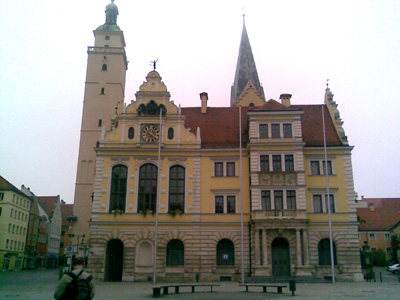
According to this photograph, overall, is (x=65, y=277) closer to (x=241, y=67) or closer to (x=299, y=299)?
(x=299, y=299)

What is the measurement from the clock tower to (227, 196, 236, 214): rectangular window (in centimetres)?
2018

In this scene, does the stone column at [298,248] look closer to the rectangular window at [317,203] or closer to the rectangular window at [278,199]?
the rectangular window at [278,199]

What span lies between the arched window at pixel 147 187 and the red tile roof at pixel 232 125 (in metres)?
5.65

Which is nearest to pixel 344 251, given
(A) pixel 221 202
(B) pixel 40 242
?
(A) pixel 221 202

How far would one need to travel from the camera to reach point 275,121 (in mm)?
38844

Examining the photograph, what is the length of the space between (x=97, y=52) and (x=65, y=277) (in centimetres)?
5465

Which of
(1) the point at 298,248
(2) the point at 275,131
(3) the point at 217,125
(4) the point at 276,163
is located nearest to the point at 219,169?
(4) the point at 276,163

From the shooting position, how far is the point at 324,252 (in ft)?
120

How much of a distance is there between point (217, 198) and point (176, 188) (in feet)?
13.1

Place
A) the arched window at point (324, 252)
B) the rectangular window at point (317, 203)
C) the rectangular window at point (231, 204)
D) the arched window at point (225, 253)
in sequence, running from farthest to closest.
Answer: the rectangular window at point (231, 204), the rectangular window at point (317, 203), the arched window at point (225, 253), the arched window at point (324, 252)

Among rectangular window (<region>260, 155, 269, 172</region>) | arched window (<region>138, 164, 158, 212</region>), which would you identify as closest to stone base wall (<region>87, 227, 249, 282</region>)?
arched window (<region>138, 164, 158, 212</region>)

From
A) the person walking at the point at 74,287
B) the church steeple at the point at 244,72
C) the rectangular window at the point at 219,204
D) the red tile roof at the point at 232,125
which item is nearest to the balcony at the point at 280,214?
the rectangular window at the point at 219,204

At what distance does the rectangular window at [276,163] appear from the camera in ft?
124

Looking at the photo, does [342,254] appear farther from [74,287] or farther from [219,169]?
[74,287]
